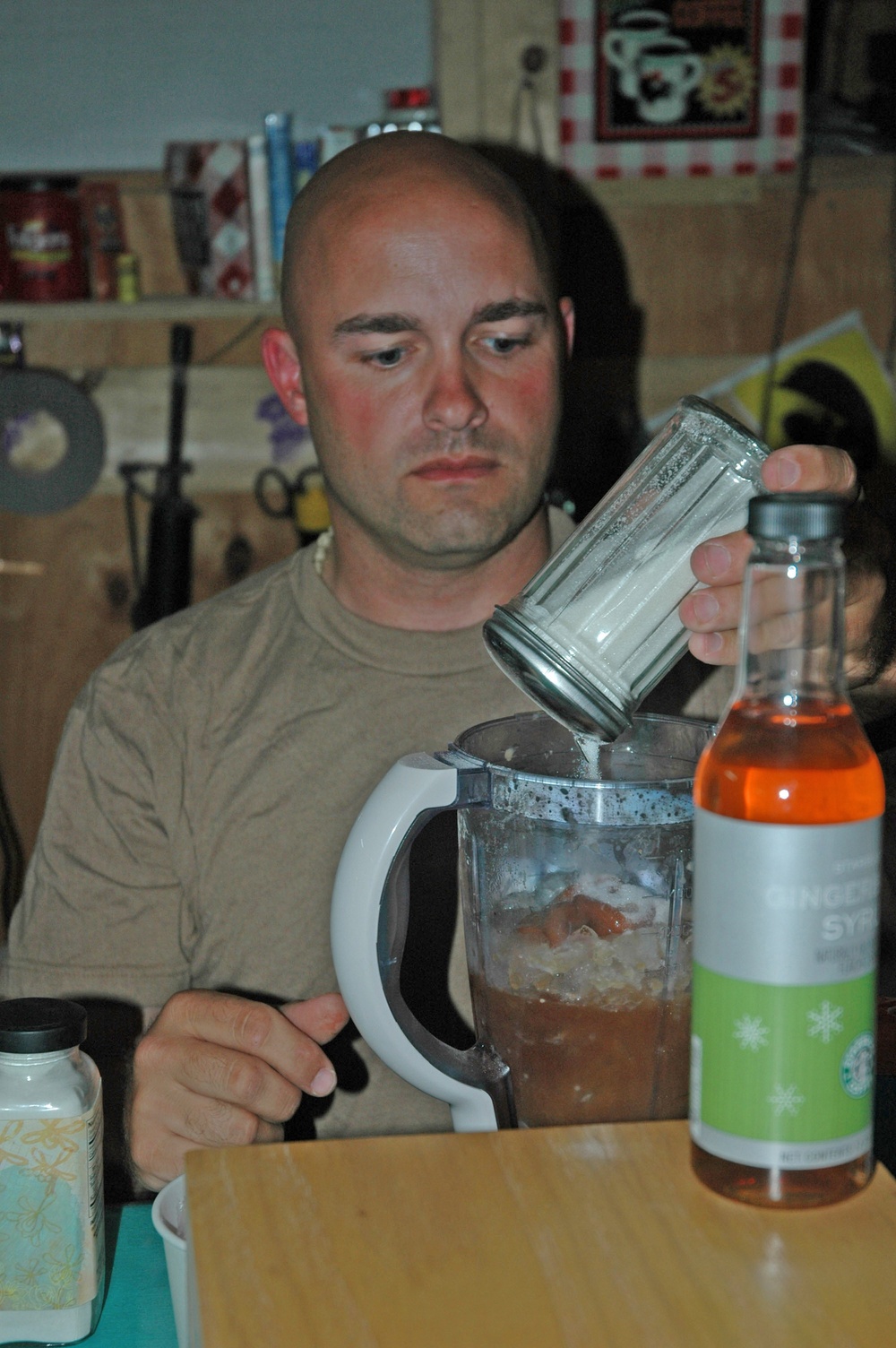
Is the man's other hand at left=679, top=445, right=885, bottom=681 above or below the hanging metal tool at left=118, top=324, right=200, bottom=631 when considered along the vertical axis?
above

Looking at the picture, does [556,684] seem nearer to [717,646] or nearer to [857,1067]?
[717,646]

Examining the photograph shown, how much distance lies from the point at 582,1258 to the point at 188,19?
2.25m

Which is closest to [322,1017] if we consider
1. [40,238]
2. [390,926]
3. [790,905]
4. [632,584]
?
[390,926]

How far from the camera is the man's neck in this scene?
1256 mm

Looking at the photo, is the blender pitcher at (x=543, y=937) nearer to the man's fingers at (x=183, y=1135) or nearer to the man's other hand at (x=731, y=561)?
the man's other hand at (x=731, y=561)

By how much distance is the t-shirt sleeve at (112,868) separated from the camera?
3.80 ft

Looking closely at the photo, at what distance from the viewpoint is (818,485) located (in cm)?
66

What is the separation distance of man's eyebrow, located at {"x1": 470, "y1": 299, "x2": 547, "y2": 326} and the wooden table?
2.51ft

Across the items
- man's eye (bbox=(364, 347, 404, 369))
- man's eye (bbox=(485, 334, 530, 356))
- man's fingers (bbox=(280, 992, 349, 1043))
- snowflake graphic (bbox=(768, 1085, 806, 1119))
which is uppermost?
man's eye (bbox=(485, 334, 530, 356))

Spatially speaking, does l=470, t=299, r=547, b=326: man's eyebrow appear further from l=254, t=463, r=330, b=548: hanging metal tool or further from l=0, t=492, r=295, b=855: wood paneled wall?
l=0, t=492, r=295, b=855: wood paneled wall

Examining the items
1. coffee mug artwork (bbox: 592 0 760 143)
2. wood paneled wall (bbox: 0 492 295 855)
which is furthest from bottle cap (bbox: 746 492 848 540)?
wood paneled wall (bbox: 0 492 295 855)

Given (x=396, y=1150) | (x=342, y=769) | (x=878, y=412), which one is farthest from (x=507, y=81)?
(x=396, y=1150)

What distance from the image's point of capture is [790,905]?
455 millimetres

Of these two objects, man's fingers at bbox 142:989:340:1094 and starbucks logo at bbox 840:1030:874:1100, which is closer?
starbucks logo at bbox 840:1030:874:1100
